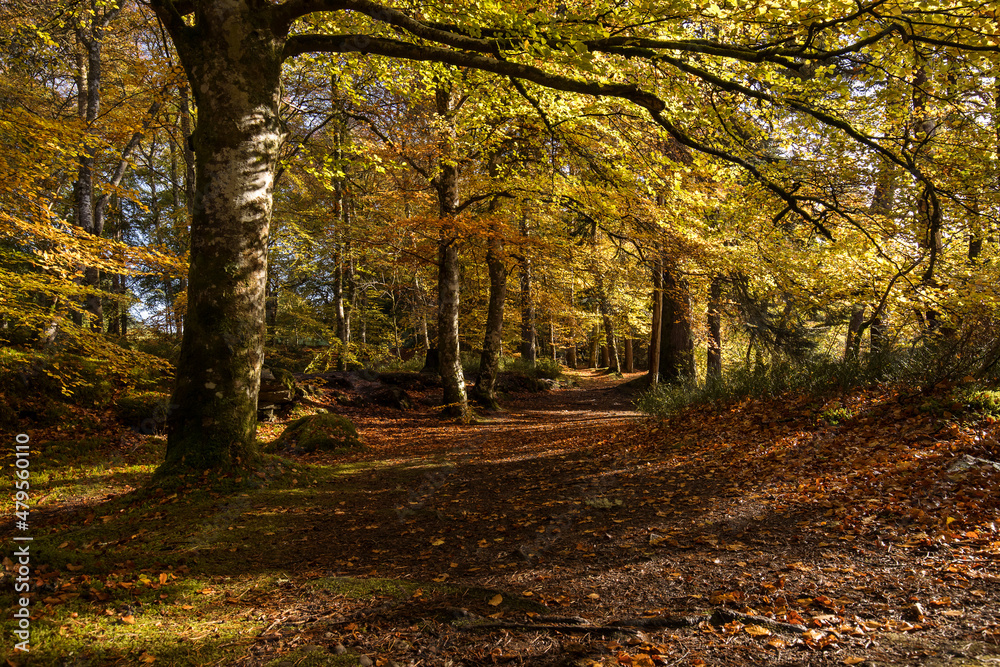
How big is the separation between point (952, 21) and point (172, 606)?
333 inches

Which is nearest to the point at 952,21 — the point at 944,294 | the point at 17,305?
the point at 944,294

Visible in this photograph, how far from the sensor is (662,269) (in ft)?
35.9

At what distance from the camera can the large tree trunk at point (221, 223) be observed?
15.3 feet

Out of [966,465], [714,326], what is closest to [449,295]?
[714,326]

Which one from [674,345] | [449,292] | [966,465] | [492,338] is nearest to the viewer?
[966,465]

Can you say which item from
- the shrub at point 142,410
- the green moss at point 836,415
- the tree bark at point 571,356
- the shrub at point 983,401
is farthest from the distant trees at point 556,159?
the tree bark at point 571,356

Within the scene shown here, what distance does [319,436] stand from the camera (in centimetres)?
839

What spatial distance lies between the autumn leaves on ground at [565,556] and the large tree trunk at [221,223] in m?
0.61

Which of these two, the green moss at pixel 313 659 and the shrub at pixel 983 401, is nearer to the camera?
the green moss at pixel 313 659

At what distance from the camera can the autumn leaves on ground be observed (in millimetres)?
2307

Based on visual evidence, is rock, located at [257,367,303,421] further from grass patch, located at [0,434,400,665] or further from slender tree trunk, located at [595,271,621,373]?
slender tree trunk, located at [595,271,621,373]

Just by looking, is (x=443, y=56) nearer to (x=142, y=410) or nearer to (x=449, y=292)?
(x=449, y=292)

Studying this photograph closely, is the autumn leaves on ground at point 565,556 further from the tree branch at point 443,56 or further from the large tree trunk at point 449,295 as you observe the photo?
the large tree trunk at point 449,295

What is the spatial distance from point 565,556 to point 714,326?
44.6 ft
